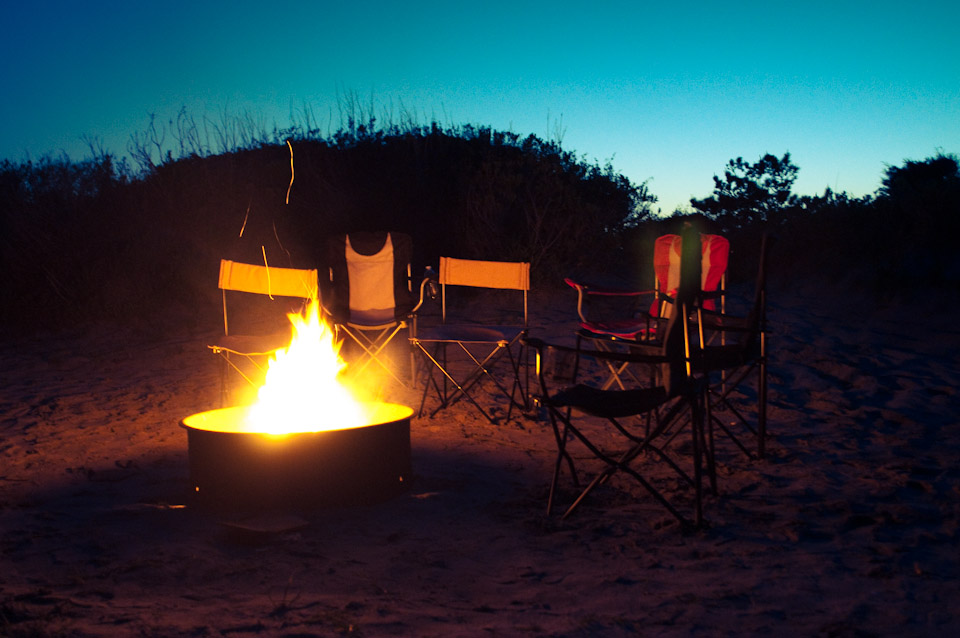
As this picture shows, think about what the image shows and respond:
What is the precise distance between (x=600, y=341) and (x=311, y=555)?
207cm

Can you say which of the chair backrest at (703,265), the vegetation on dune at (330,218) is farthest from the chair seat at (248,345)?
the vegetation on dune at (330,218)

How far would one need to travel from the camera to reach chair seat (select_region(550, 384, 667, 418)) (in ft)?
7.42

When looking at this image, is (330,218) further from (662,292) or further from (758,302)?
(758,302)

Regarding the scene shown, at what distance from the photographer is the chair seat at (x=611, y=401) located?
2262mm

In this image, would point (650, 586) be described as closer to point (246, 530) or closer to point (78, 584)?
point (246, 530)

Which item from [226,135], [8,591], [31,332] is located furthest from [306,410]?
[226,135]

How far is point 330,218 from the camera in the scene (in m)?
8.09

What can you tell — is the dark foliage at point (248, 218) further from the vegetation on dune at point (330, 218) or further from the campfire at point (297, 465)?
the campfire at point (297, 465)

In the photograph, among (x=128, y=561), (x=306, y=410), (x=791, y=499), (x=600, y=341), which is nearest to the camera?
(x=128, y=561)

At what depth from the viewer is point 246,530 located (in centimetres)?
217

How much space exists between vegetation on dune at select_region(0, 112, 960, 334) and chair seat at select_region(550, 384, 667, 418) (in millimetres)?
5247

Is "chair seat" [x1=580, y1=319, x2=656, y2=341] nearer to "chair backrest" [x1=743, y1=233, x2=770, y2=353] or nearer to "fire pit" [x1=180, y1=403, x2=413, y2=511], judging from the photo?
"chair backrest" [x1=743, y1=233, x2=770, y2=353]

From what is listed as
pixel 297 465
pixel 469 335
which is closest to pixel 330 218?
pixel 469 335

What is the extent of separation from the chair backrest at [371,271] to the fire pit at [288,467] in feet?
7.41
